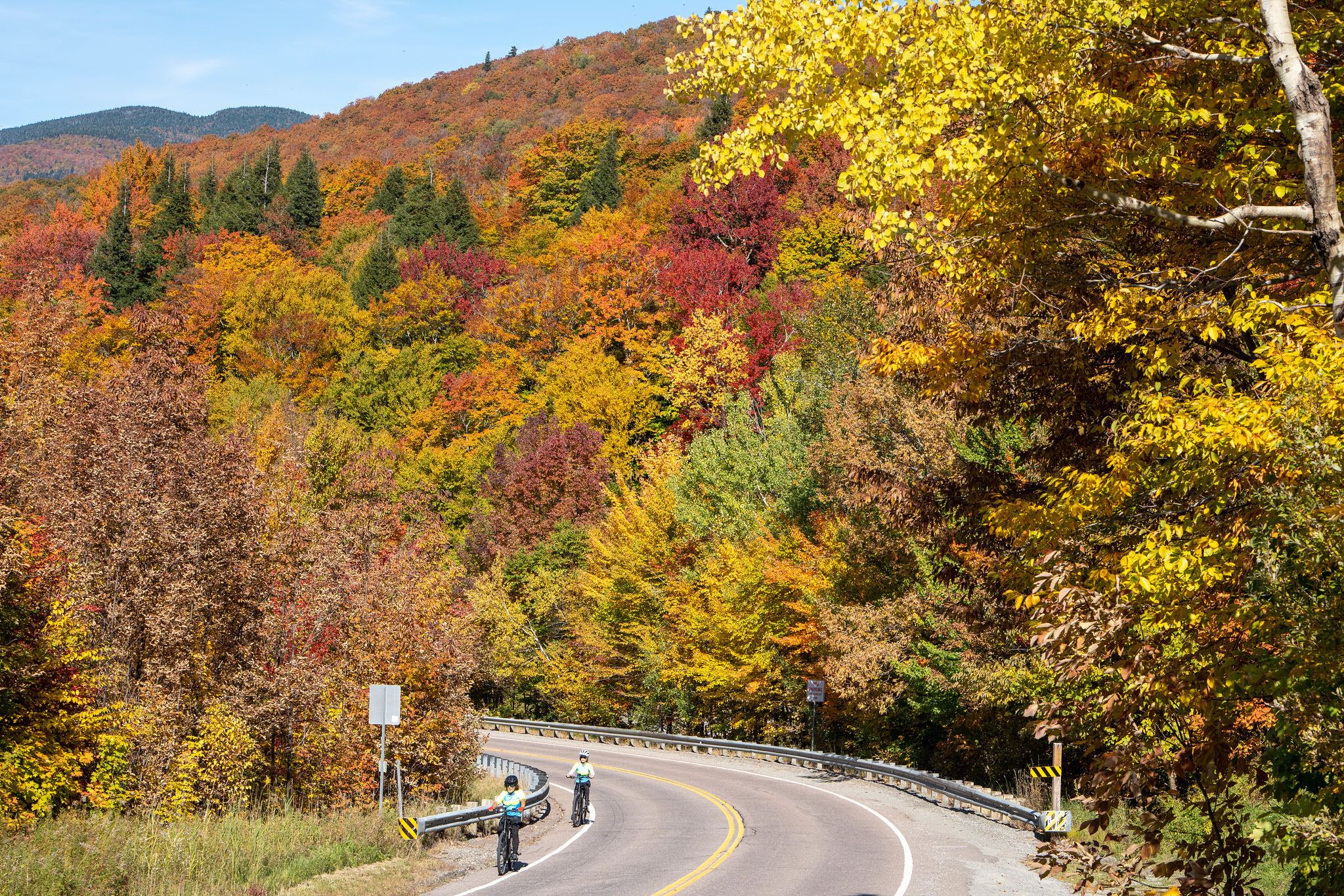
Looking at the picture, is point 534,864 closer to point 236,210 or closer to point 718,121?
point 718,121

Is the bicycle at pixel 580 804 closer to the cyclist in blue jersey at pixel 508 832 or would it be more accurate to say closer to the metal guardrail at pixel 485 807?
the metal guardrail at pixel 485 807

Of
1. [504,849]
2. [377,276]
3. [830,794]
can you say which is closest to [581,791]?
[504,849]

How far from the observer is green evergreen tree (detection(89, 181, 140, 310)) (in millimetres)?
86938

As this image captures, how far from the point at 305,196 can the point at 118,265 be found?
27.6 meters

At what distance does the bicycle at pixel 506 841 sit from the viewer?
16.6 metres

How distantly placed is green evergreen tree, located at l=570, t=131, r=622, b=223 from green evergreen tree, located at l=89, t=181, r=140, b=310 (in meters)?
36.7

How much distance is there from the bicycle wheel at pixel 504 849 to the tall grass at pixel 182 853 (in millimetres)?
1658

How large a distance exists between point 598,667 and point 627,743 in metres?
4.63

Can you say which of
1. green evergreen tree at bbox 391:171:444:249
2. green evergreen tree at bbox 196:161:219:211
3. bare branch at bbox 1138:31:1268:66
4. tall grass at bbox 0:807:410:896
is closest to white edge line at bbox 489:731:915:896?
tall grass at bbox 0:807:410:896

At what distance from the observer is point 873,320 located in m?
41.0

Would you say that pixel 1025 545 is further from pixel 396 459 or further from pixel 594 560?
pixel 396 459

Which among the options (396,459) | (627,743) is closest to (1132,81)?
(627,743)

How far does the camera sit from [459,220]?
10138 cm

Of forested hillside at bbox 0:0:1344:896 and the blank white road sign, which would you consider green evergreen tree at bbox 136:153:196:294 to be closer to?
forested hillside at bbox 0:0:1344:896
